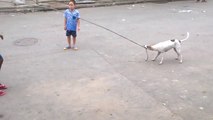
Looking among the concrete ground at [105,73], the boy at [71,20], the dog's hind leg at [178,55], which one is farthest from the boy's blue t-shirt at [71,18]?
the dog's hind leg at [178,55]

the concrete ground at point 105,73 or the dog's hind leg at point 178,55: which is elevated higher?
the dog's hind leg at point 178,55

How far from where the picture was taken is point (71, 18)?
10523mm

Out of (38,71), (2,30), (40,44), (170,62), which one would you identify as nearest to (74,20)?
(40,44)

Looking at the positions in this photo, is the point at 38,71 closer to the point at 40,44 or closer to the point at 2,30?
the point at 40,44

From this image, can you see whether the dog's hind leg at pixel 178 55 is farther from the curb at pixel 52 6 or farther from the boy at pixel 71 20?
the curb at pixel 52 6

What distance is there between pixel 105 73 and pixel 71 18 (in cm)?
262

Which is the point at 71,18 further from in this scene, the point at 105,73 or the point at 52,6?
the point at 52,6

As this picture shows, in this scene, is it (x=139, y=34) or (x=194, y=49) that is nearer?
(x=194, y=49)

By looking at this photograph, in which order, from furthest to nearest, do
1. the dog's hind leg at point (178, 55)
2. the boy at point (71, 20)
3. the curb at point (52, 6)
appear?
the curb at point (52, 6) < the boy at point (71, 20) < the dog's hind leg at point (178, 55)

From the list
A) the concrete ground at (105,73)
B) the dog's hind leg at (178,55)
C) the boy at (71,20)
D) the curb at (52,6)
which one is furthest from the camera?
the curb at (52,6)

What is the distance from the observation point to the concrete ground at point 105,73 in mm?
6754

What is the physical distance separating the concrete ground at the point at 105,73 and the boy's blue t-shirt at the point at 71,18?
751 mm

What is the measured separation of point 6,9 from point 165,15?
24.0 feet

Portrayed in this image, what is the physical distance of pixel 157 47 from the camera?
9.29 metres
